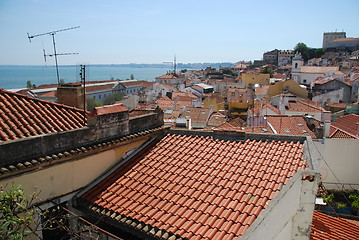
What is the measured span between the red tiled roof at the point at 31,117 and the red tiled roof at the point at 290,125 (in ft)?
52.7

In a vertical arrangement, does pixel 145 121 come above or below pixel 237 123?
above

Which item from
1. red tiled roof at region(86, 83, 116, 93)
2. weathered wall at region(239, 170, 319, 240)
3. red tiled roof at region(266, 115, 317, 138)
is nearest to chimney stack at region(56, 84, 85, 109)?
weathered wall at region(239, 170, 319, 240)

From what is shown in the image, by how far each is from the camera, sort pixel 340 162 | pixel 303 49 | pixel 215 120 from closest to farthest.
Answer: pixel 340 162, pixel 215 120, pixel 303 49

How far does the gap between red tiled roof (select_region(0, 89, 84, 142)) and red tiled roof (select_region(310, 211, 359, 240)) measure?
615 centimetres

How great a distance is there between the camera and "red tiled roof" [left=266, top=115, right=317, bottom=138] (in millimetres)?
20186

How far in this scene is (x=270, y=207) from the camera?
177 inches

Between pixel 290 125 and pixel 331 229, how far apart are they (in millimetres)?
14992

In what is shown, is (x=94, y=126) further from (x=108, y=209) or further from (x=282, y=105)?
(x=282, y=105)

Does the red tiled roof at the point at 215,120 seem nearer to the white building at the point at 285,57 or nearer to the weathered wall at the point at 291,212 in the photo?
the weathered wall at the point at 291,212

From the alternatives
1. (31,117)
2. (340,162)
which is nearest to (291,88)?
(340,162)

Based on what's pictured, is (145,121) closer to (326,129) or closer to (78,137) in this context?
(78,137)

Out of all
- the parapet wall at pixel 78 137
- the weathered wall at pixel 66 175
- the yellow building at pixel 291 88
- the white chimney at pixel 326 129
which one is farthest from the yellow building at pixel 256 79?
the weathered wall at pixel 66 175

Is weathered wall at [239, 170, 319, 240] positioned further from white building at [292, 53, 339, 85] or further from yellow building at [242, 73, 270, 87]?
yellow building at [242, 73, 270, 87]

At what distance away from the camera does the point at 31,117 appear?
22.0 feet
